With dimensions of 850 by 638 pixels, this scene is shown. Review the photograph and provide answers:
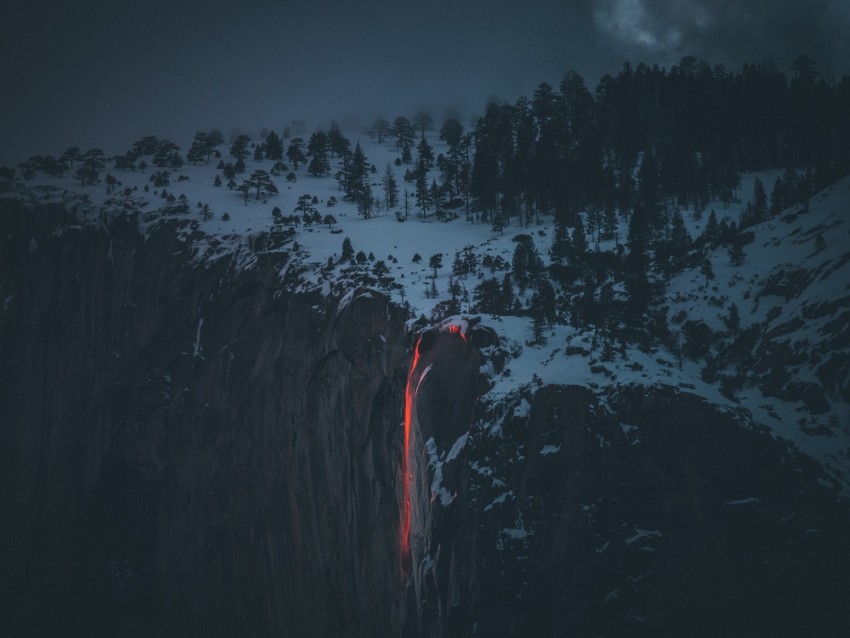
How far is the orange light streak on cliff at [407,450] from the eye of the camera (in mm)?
44750

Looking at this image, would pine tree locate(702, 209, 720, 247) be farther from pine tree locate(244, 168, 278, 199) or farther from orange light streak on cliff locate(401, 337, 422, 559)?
pine tree locate(244, 168, 278, 199)

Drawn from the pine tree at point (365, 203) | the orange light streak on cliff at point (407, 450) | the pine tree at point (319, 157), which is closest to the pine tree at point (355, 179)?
the pine tree at point (365, 203)

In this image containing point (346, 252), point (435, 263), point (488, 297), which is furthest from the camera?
point (435, 263)

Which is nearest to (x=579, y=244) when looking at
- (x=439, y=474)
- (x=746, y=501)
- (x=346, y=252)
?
(x=346, y=252)

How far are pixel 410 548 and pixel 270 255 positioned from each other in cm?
2989

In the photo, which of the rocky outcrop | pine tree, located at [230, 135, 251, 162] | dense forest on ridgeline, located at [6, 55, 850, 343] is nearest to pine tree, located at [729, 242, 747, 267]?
dense forest on ridgeline, located at [6, 55, 850, 343]

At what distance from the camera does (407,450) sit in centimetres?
4588

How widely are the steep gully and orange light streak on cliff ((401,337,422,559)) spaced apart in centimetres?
26

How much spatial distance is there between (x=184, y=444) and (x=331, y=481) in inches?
628

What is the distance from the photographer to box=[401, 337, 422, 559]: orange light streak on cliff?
44750 millimetres

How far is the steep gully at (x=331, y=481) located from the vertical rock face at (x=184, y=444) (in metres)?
0.19

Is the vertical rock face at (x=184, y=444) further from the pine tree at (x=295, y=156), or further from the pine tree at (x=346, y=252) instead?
the pine tree at (x=295, y=156)

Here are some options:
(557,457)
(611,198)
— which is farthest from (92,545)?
(611,198)

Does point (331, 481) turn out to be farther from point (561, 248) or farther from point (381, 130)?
point (381, 130)
